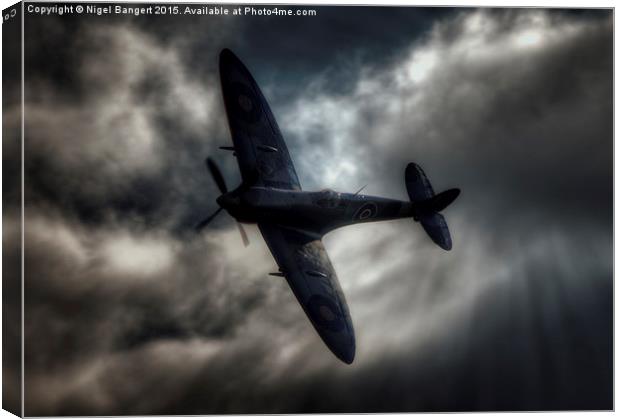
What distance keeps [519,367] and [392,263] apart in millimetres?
3200

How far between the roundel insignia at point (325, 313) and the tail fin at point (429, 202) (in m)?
2.52

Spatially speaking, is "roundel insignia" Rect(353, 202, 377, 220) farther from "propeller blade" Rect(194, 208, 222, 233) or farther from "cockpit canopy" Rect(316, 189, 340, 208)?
"propeller blade" Rect(194, 208, 222, 233)

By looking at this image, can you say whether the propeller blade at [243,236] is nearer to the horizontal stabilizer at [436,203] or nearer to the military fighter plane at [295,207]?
the military fighter plane at [295,207]

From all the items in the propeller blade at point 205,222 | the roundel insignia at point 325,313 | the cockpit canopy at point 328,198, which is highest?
the cockpit canopy at point 328,198

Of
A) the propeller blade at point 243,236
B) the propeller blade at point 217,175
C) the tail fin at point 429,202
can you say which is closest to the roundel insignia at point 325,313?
the propeller blade at point 243,236

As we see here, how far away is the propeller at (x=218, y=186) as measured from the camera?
46.4ft

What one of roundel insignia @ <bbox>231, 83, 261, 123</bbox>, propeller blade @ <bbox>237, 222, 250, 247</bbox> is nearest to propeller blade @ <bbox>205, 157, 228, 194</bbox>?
propeller blade @ <bbox>237, 222, 250, 247</bbox>

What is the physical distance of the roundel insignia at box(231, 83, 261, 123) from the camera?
15.5 meters

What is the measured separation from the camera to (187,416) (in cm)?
1370

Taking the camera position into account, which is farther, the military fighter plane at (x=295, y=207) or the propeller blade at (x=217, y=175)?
the military fighter plane at (x=295, y=207)

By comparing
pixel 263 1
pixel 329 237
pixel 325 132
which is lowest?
pixel 329 237

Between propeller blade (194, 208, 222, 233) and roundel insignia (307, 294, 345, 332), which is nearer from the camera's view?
propeller blade (194, 208, 222, 233)

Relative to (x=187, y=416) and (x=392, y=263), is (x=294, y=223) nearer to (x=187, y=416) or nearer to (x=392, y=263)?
(x=392, y=263)

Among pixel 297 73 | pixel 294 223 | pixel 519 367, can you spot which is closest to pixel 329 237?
pixel 294 223
